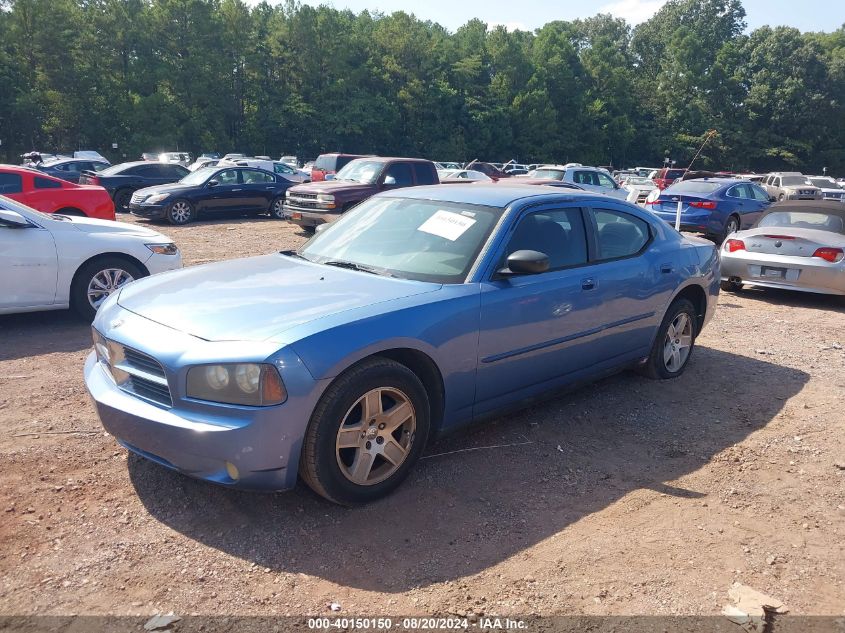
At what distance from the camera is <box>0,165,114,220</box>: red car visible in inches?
491

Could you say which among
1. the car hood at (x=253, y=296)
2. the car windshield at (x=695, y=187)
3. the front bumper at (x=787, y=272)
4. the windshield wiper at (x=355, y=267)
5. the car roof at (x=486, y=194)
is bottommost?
the front bumper at (x=787, y=272)

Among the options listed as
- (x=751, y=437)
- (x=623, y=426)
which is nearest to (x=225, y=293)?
(x=623, y=426)

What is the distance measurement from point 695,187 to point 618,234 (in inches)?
464

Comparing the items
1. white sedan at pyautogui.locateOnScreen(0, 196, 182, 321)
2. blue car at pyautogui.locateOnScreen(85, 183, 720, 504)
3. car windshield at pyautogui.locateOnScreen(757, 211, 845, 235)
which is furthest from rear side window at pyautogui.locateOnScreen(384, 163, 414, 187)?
blue car at pyautogui.locateOnScreen(85, 183, 720, 504)

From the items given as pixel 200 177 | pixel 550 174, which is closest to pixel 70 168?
pixel 200 177

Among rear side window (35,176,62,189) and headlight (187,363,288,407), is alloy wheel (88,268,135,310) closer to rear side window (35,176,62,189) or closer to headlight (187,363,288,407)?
headlight (187,363,288,407)

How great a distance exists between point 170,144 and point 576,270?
50.4 meters

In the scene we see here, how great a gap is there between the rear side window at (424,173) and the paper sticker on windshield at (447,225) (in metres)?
11.5

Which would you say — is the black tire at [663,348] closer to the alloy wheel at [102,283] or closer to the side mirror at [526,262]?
the side mirror at [526,262]

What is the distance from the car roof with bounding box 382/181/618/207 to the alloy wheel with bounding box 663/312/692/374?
51.8 inches

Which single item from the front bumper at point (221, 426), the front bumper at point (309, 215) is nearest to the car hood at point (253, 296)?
the front bumper at point (221, 426)

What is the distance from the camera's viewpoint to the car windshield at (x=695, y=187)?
15491 millimetres

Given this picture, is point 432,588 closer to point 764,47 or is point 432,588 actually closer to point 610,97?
point 610,97

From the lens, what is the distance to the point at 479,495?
3770 millimetres
